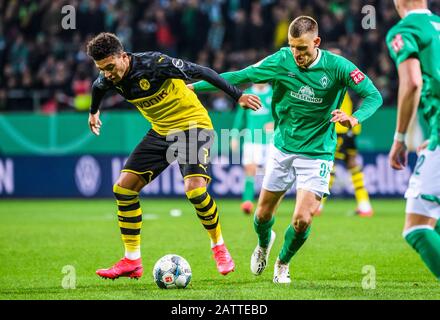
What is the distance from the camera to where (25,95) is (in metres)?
21.1

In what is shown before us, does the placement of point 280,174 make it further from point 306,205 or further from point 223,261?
point 223,261

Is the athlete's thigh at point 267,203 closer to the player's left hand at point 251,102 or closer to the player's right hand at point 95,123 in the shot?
the player's left hand at point 251,102

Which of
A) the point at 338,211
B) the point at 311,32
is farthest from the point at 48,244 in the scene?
the point at 338,211

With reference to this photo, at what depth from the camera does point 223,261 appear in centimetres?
785

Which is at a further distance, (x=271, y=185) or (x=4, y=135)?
(x=4, y=135)

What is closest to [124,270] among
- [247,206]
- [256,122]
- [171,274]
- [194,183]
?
[171,274]

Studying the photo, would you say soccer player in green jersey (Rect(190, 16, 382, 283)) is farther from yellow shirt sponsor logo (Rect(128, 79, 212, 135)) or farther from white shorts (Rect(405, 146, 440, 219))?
white shorts (Rect(405, 146, 440, 219))

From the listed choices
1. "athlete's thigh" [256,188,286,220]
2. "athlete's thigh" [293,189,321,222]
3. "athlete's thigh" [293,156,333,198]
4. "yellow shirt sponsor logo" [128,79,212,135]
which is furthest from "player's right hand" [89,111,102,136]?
"athlete's thigh" [293,189,321,222]

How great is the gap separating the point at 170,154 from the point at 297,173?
1201 mm

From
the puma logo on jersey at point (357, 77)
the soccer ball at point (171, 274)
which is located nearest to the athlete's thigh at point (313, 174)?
the puma logo on jersey at point (357, 77)

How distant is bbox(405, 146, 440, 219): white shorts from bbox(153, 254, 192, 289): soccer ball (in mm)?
2279

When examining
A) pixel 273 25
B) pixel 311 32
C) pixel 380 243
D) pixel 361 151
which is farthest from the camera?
pixel 273 25
